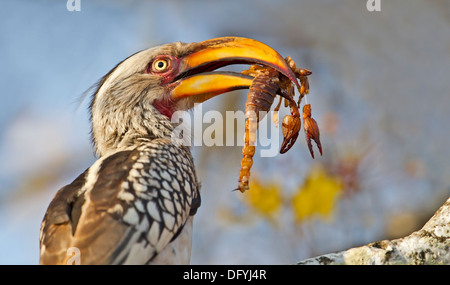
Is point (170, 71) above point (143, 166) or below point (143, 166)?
above

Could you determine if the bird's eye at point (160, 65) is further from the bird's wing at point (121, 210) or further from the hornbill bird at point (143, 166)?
the bird's wing at point (121, 210)

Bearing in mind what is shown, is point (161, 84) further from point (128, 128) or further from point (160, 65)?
point (128, 128)

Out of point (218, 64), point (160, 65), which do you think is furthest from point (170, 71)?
point (218, 64)

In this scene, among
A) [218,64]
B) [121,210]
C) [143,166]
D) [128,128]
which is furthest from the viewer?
[218,64]

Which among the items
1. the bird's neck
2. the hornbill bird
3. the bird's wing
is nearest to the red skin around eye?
the hornbill bird

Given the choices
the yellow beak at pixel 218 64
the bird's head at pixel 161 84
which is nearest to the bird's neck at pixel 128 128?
the bird's head at pixel 161 84

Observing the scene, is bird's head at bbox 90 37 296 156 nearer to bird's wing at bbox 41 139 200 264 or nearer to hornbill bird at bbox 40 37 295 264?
hornbill bird at bbox 40 37 295 264
